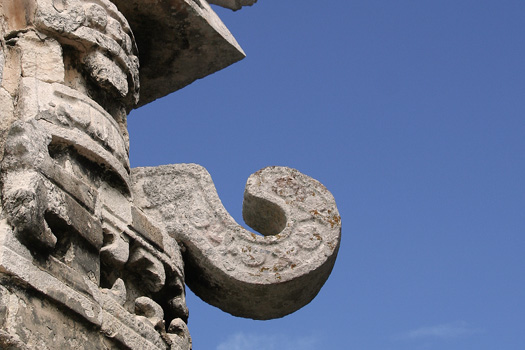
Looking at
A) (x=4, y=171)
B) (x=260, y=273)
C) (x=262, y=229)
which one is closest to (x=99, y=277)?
(x=4, y=171)

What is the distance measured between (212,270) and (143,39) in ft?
4.36

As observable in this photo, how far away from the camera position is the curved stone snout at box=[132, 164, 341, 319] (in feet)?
13.4

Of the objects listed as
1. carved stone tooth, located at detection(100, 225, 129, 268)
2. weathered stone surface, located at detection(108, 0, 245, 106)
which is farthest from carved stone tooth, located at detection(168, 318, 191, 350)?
weathered stone surface, located at detection(108, 0, 245, 106)

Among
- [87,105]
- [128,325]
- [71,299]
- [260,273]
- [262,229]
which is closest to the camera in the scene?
[71,299]

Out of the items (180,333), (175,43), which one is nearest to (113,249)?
(180,333)

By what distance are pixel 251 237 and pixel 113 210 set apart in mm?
762

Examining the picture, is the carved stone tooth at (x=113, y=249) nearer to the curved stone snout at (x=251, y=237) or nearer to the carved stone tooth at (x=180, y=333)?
the carved stone tooth at (x=180, y=333)

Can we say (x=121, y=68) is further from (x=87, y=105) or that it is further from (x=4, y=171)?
(x=4, y=171)

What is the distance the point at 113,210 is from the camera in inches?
144

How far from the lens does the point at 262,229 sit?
4496 millimetres

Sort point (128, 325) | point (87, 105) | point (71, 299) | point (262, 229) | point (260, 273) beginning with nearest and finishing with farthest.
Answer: point (71, 299) → point (128, 325) → point (87, 105) → point (260, 273) → point (262, 229)

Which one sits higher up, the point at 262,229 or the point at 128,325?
the point at 262,229

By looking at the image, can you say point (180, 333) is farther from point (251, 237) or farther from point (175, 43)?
point (175, 43)

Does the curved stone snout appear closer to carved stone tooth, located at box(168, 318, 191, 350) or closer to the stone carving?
the stone carving
